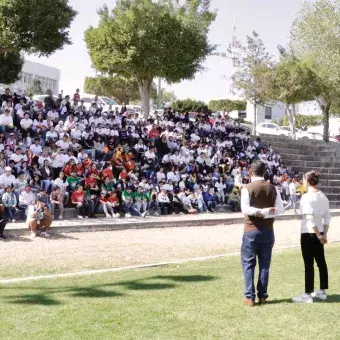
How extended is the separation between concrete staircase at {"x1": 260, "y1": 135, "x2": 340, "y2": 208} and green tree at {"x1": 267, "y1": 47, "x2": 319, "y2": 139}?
9.73ft

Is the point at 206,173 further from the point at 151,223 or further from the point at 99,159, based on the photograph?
the point at 151,223

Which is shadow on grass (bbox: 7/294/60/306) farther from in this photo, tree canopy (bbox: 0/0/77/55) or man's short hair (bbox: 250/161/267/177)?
tree canopy (bbox: 0/0/77/55)

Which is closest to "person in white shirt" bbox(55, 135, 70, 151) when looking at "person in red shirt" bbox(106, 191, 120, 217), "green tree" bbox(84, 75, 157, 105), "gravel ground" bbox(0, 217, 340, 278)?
"person in red shirt" bbox(106, 191, 120, 217)

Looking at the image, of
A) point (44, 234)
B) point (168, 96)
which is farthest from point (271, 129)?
A: point (168, 96)

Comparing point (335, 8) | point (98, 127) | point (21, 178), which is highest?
point (335, 8)

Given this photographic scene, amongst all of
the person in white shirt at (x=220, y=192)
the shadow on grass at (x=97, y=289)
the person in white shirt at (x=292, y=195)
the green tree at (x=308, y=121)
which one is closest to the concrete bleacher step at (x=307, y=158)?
the person in white shirt at (x=292, y=195)

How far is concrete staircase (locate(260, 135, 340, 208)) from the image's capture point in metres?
27.7

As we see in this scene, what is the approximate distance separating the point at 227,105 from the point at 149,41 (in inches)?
1439

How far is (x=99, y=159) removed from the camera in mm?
20062

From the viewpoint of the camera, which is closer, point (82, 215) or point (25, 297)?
point (25, 297)

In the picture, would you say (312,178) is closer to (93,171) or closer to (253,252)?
(253,252)

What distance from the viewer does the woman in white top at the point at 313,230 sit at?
6.78 meters

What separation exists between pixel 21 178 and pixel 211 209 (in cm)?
773

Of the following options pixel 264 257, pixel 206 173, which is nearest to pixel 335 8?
pixel 206 173
